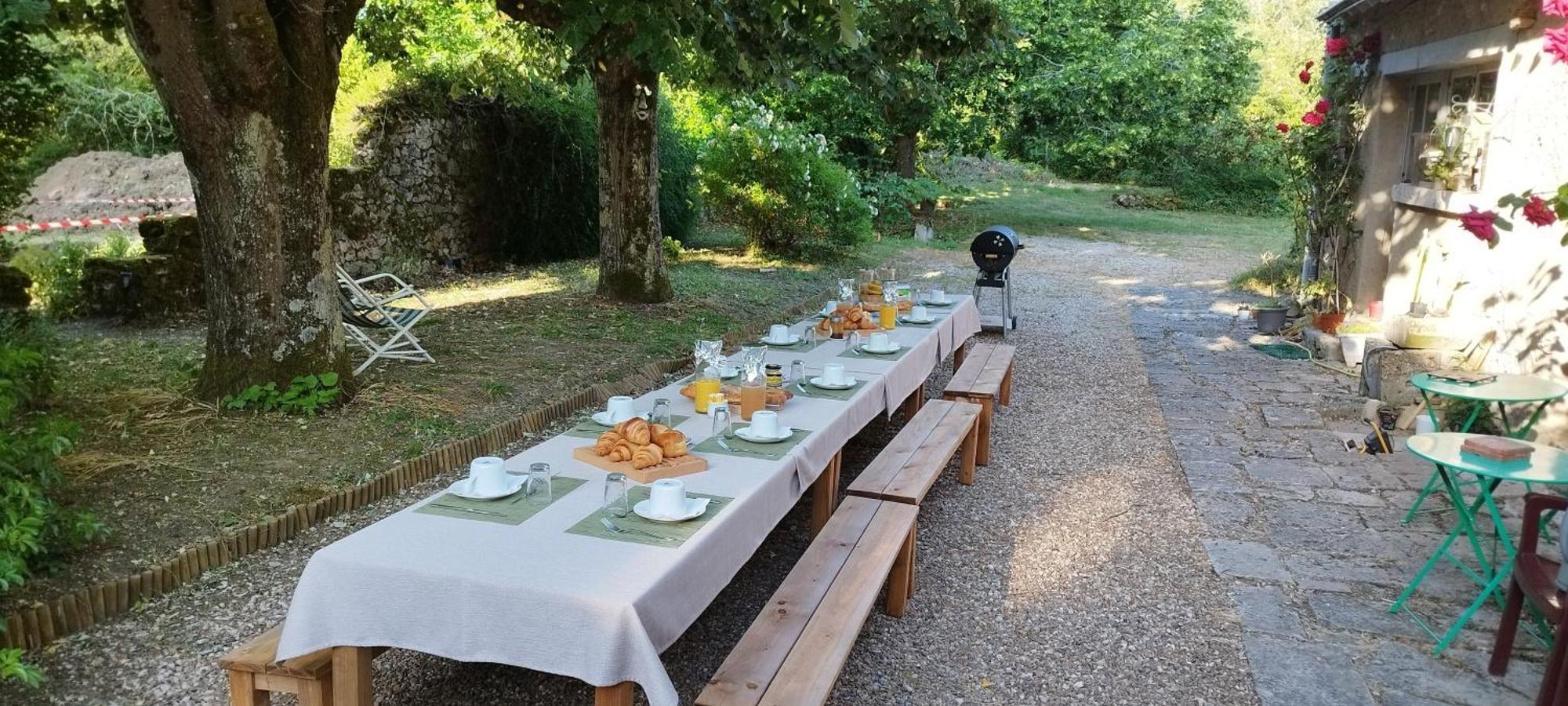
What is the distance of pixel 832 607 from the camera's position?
107 inches

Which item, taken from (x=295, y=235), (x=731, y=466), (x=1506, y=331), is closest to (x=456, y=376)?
(x=295, y=235)

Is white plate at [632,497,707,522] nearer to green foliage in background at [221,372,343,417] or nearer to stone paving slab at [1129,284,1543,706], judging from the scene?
stone paving slab at [1129,284,1543,706]

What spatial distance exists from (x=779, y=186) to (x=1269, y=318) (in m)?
5.67

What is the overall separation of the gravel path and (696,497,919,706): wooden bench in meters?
0.37

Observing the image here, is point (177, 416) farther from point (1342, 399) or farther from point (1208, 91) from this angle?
point (1208, 91)

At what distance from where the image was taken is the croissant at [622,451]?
2947mm

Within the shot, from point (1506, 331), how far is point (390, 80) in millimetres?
9358

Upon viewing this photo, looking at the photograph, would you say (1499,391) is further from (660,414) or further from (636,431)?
(636,431)

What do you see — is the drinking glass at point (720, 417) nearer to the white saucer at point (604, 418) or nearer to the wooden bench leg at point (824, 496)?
the white saucer at point (604, 418)

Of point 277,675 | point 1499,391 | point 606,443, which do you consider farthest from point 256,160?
point 1499,391

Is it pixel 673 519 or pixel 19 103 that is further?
pixel 19 103

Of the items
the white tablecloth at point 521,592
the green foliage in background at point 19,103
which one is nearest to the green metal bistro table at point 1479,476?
the white tablecloth at point 521,592

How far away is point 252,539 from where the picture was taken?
12.5ft

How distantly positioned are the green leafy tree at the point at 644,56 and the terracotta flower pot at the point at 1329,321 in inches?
176
